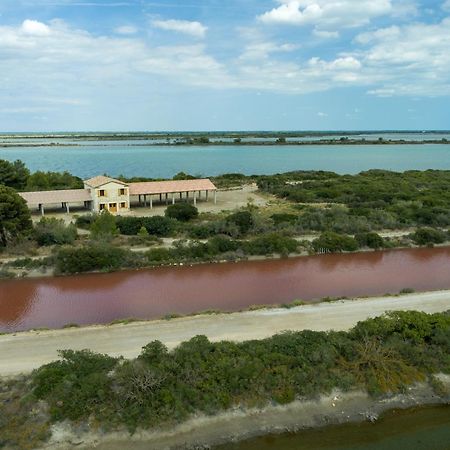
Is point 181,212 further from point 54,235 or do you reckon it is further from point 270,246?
point 54,235

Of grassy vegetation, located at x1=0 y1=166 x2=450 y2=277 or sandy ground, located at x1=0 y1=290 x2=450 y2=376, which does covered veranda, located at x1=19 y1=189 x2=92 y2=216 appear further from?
sandy ground, located at x1=0 y1=290 x2=450 y2=376

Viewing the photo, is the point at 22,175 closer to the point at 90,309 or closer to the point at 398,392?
the point at 90,309

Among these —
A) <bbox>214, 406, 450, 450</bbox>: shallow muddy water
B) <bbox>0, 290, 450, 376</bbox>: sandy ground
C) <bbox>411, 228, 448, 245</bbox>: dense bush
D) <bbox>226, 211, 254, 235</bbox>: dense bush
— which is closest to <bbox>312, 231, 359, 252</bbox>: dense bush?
<bbox>411, 228, 448, 245</bbox>: dense bush

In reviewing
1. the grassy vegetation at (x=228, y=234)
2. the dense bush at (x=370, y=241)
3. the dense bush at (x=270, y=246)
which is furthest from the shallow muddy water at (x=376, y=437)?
the dense bush at (x=370, y=241)

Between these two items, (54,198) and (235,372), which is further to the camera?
(54,198)

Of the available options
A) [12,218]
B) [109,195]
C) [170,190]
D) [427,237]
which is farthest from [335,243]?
[12,218]

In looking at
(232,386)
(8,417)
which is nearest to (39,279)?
(8,417)
